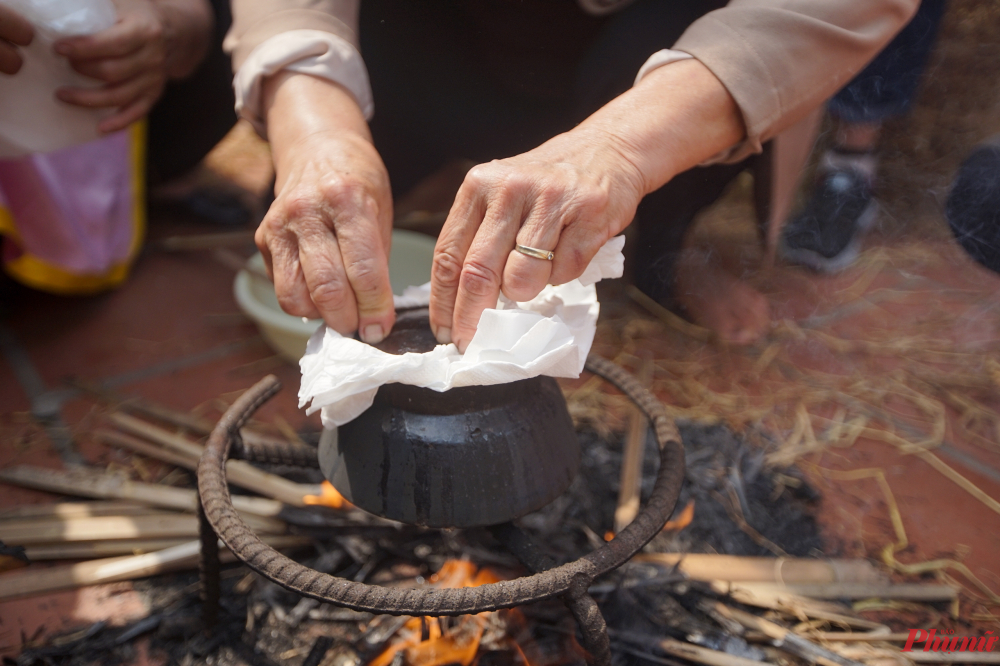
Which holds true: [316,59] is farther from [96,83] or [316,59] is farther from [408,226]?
[408,226]

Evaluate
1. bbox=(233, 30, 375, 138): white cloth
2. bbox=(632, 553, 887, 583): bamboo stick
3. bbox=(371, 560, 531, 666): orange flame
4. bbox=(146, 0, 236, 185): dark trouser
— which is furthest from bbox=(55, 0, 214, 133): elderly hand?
bbox=(632, 553, 887, 583): bamboo stick

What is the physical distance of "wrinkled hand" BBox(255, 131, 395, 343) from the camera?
4.54 ft

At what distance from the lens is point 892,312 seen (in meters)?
3.63

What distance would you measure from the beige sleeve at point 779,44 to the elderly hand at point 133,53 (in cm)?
194

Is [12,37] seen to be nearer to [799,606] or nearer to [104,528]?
[104,528]

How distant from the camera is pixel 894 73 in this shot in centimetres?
238

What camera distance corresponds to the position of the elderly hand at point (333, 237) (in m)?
1.38

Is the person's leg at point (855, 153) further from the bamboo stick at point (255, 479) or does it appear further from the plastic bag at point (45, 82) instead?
the plastic bag at point (45, 82)

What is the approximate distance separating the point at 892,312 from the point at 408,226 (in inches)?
114

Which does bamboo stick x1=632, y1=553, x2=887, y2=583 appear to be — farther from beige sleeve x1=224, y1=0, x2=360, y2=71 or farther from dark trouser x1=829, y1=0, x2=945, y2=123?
beige sleeve x1=224, y1=0, x2=360, y2=71

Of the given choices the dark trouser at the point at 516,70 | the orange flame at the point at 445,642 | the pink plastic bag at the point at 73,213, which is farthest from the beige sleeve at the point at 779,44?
the pink plastic bag at the point at 73,213

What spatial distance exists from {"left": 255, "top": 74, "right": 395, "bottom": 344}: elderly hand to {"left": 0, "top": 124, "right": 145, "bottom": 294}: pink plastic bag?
1.85m

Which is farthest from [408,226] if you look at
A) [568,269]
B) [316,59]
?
[568,269]

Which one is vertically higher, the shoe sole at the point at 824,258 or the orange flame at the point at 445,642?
the orange flame at the point at 445,642
